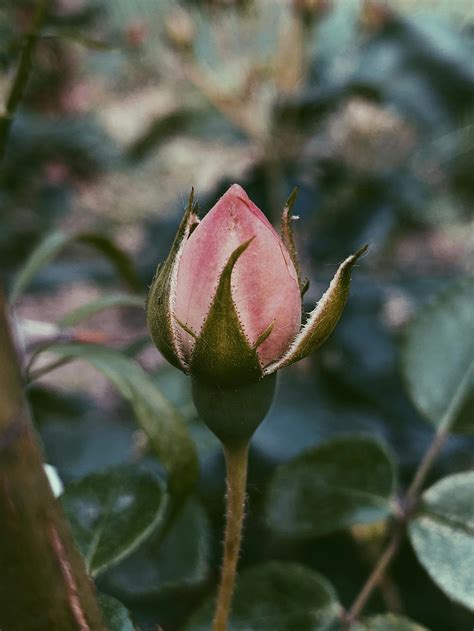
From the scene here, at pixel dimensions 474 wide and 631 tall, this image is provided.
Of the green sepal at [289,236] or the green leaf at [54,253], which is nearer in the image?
the green sepal at [289,236]

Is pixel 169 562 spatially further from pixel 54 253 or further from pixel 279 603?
pixel 54 253

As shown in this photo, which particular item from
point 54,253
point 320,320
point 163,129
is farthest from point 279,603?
point 163,129

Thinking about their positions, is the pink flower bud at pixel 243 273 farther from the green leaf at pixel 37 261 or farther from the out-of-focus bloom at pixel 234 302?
the green leaf at pixel 37 261

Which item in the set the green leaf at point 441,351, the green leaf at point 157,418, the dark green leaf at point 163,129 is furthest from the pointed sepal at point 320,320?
the dark green leaf at point 163,129

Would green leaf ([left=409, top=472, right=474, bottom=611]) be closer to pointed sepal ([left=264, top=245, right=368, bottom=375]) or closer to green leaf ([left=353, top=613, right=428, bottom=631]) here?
green leaf ([left=353, top=613, right=428, bottom=631])

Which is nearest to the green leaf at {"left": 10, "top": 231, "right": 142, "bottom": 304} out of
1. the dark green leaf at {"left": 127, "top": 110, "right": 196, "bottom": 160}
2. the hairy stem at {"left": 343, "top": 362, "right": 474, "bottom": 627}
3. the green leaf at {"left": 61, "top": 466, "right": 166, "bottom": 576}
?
the green leaf at {"left": 61, "top": 466, "right": 166, "bottom": 576}
